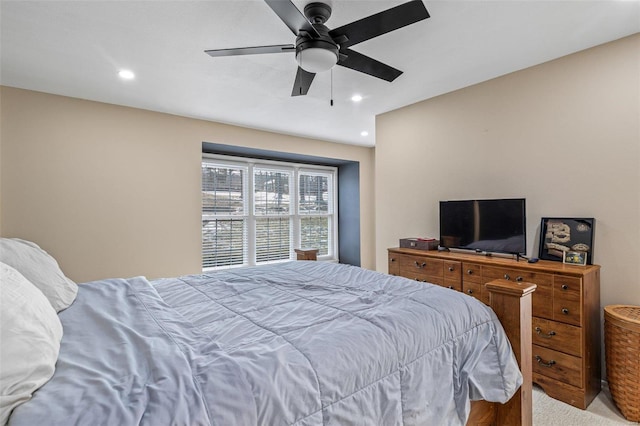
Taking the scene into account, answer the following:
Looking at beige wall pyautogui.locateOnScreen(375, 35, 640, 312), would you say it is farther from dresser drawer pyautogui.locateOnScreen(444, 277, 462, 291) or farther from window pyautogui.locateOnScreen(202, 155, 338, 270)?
window pyautogui.locateOnScreen(202, 155, 338, 270)

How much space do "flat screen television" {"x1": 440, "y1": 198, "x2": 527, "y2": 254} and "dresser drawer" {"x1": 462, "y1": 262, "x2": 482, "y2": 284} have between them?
0.31 metres

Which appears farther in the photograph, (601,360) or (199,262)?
(199,262)

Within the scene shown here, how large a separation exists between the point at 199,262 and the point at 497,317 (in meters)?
3.50

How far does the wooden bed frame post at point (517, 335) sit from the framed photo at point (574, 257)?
111 cm

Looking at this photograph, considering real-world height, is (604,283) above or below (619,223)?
below

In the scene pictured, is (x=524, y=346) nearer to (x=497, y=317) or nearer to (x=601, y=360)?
(x=497, y=317)

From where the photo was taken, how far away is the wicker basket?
196 centimetres

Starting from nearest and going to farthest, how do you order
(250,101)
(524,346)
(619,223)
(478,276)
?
(524,346) < (619,223) < (478,276) < (250,101)

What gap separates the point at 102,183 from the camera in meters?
3.45

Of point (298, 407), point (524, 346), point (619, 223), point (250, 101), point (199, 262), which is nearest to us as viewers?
point (298, 407)

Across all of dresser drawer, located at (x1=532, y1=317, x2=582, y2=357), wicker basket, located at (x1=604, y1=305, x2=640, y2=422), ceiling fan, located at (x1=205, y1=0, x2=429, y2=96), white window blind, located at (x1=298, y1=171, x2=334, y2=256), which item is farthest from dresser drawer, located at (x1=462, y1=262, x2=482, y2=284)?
white window blind, located at (x1=298, y1=171, x2=334, y2=256)

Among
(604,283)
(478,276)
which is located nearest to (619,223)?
(604,283)

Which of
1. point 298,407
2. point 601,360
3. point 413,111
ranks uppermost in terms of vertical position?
point 413,111

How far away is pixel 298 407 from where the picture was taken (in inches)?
37.4
